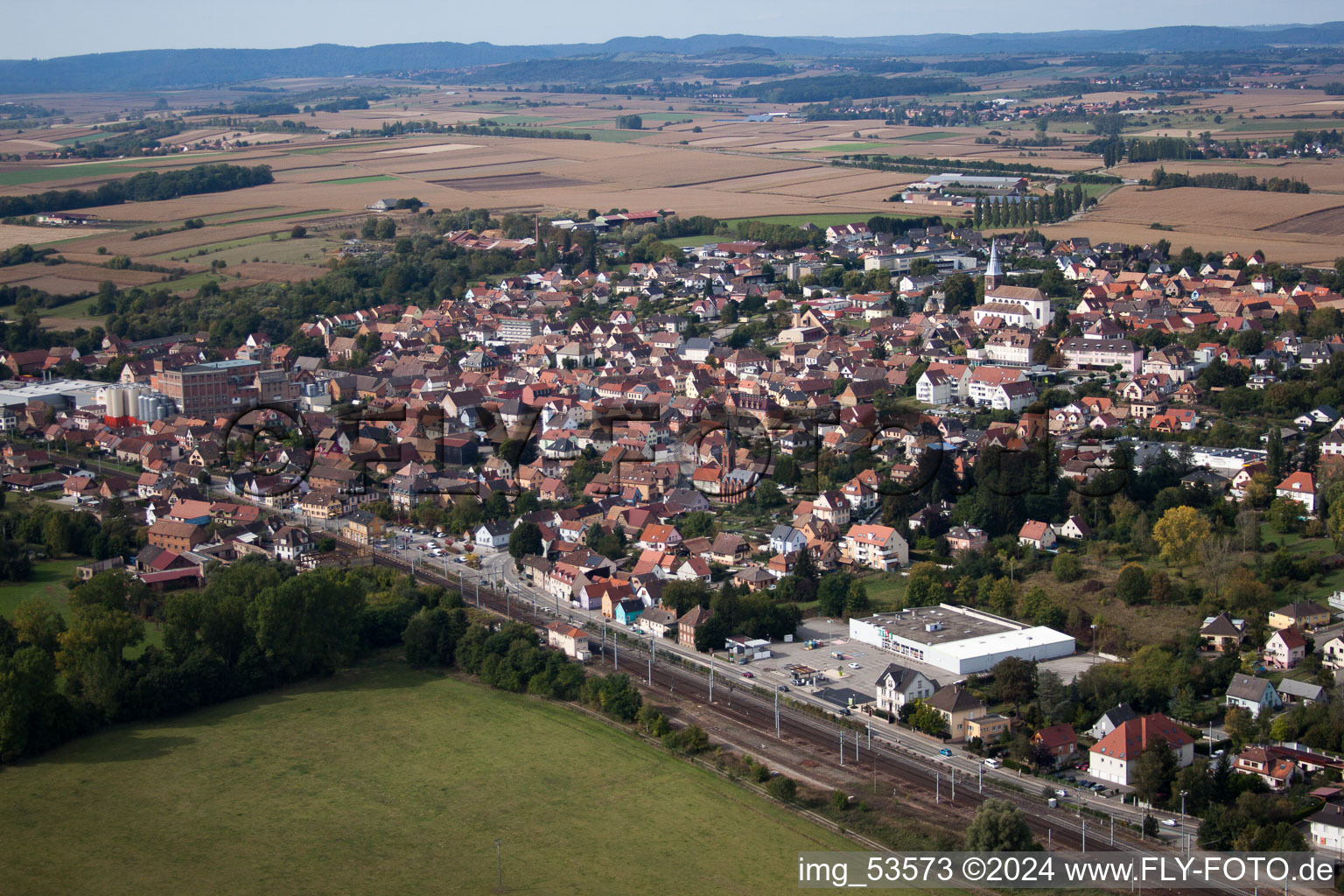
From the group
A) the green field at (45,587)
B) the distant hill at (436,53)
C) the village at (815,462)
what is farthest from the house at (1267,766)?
the distant hill at (436,53)

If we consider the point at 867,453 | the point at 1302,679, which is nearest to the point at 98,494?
the point at 867,453

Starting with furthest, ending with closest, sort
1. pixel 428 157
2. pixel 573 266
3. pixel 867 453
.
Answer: pixel 428 157, pixel 573 266, pixel 867 453

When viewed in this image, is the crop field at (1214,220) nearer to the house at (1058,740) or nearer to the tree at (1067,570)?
the tree at (1067,570)

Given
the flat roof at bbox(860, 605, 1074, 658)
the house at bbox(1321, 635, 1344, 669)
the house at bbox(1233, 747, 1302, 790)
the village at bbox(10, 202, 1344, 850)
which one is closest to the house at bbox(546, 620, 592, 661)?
the village at bbox(10, 202, 1344, 850)

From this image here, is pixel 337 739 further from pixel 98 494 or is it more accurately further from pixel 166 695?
pixel 98 494

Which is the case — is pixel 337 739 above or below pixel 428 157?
below
